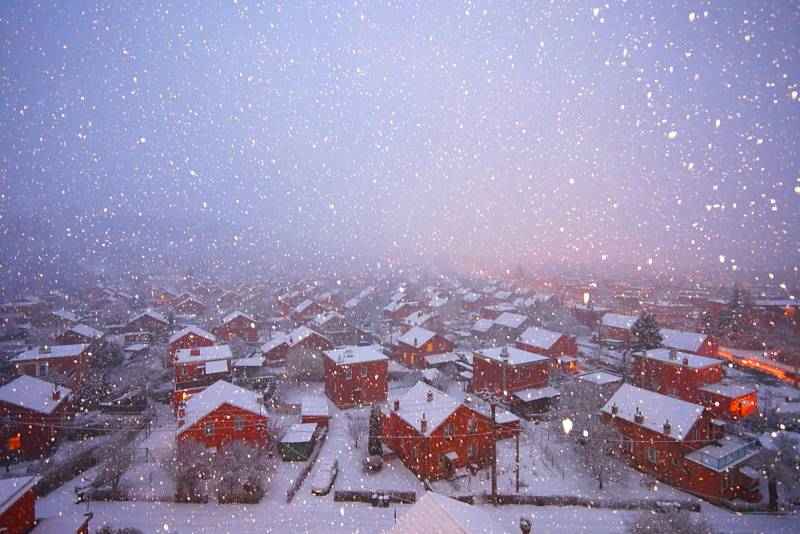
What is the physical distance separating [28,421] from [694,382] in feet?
135

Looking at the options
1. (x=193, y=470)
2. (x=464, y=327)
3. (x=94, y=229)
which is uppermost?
(x=94, y=229)

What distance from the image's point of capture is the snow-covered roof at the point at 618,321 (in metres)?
45.7

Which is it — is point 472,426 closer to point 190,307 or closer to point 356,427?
point 356,427

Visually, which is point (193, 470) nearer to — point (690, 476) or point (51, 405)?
point (51, 405)

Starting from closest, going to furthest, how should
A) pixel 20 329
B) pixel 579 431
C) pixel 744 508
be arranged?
pixel 744 508 < pixel 579 431 < pixel 20 329

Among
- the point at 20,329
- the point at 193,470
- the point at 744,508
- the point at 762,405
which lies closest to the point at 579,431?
the point at 744,508

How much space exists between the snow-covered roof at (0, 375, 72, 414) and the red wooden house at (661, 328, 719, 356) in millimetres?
45396

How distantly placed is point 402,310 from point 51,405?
41.4 m

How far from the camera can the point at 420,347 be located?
123ft

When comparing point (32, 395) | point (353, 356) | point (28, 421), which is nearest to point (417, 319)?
point (353, 356)

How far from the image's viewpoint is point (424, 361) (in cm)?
3697

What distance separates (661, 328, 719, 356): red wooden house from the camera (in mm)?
33312

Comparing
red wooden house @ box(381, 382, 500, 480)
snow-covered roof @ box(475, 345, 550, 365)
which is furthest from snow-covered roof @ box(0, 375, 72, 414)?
snow-covered roof @ box(475, 345, 550, 365)

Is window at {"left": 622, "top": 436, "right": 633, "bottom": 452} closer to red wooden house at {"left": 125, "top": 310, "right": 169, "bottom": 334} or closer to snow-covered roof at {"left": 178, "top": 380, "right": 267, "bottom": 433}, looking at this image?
snow-covered roof at {"left": 178, "top": 380, "right": 267, "bottom": 433}
